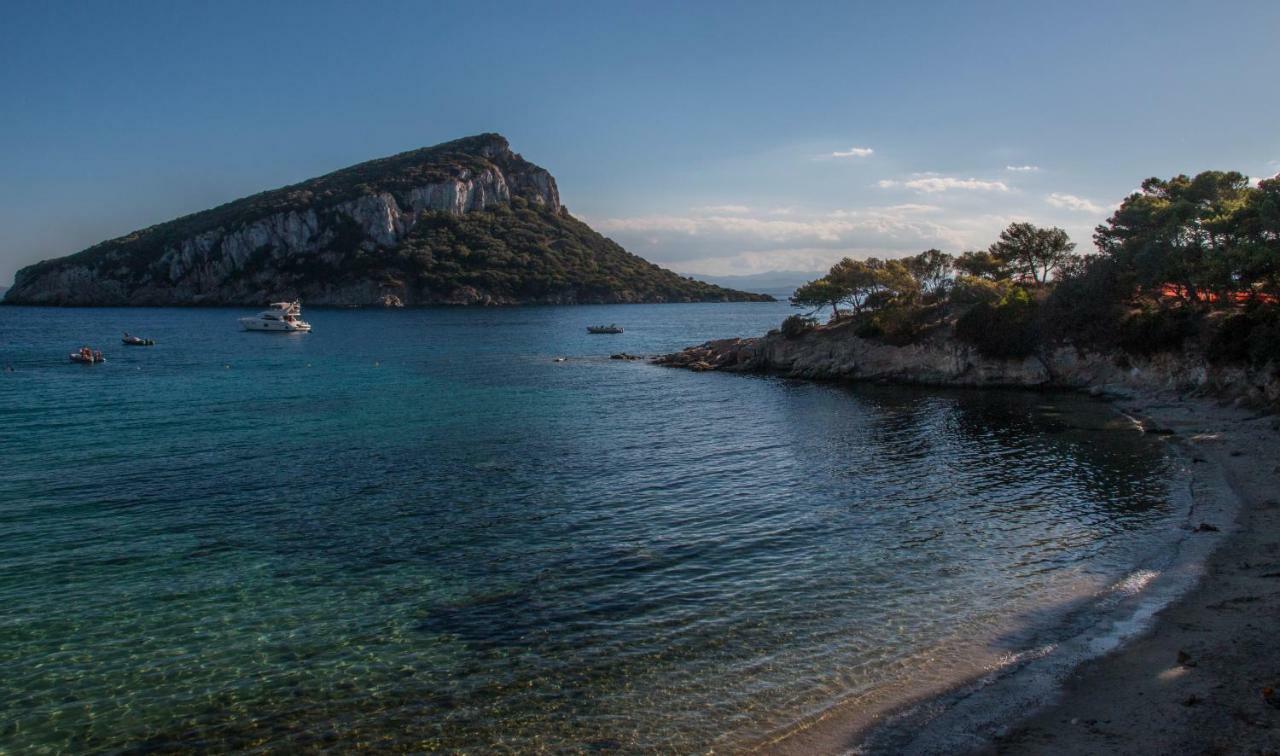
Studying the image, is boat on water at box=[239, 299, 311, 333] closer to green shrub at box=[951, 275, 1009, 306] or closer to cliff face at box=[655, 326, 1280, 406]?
cliff face at box=[655, 326, 1280, 406]

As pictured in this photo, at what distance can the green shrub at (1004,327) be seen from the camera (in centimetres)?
5569

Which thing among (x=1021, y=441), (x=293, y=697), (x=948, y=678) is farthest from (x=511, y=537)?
(x=1021, y=441)

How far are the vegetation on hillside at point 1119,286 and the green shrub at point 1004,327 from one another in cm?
9

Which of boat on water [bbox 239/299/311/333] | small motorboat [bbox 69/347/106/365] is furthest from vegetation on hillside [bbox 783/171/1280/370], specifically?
boat on water [bbox 239/299/311/333]

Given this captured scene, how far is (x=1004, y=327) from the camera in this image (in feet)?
187

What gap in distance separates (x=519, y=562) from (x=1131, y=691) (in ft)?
46.6

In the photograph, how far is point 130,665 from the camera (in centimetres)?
1454

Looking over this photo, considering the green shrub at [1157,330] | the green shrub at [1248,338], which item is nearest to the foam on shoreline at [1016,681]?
the green shrub at [1248,338]

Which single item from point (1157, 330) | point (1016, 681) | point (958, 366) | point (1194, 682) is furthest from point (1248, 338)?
point (1016, 681)

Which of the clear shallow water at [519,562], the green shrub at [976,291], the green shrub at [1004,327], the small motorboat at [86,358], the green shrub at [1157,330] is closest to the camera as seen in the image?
the clear shallow water at [519,562]

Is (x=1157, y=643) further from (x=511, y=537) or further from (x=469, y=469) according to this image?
(x=469, y=469)

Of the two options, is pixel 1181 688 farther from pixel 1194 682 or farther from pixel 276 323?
pixel 276 323

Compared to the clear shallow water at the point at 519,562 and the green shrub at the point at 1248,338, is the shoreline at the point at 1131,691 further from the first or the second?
the green shrub at the point at 1248,338

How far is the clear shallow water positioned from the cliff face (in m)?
8.29
